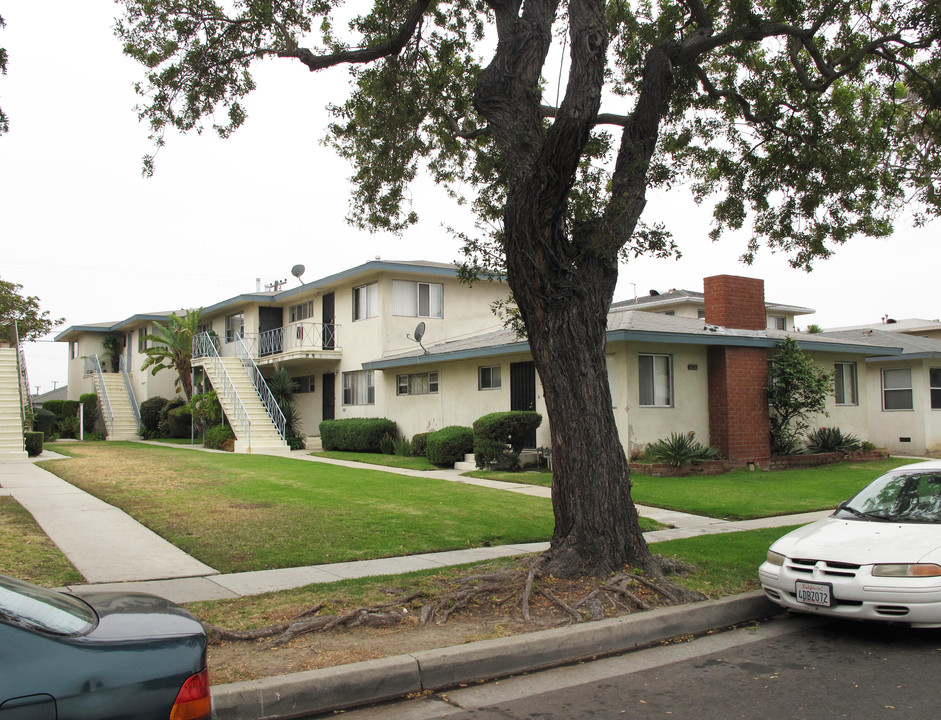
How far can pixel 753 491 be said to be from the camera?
610 inches

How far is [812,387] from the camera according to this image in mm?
20031

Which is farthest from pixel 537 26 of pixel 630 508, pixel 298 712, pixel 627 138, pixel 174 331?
pixel 174 331

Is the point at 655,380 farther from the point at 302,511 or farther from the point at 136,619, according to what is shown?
the point at 136,619

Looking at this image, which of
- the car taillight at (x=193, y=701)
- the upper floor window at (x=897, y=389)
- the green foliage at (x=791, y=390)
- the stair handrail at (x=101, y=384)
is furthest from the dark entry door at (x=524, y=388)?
the stair handrail at (x=101, y=384)

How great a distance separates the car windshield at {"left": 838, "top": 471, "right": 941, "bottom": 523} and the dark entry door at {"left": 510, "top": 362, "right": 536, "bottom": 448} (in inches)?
483

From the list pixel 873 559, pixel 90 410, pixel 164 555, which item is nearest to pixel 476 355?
pixel 164 555

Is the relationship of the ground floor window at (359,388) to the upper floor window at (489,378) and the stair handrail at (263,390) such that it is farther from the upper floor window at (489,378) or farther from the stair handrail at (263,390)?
the upper floor window at (489,378)

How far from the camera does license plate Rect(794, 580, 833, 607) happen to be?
654 centimetres

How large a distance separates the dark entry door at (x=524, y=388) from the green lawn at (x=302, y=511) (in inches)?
165

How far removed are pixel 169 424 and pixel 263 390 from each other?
283 inches

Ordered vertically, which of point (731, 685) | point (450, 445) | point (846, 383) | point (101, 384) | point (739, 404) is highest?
point (101, 384)

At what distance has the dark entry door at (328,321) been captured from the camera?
92.9 feet

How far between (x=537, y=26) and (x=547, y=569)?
547cm

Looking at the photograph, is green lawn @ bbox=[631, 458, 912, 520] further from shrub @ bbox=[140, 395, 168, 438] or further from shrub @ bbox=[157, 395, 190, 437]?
shrub @ bbox=[140, 395, 168, 438]
